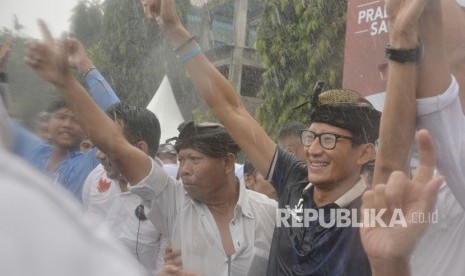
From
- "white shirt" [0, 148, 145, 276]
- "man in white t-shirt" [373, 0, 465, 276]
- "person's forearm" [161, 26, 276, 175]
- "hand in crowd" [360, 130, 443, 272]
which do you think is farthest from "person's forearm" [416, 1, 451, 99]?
"white shirt" [0, 148, 145, 276]

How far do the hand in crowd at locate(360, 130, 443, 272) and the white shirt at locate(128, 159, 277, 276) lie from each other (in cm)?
102

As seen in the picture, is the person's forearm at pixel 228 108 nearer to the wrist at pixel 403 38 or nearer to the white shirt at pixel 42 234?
the wrist at pixel 403 38

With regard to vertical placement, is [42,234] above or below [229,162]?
above

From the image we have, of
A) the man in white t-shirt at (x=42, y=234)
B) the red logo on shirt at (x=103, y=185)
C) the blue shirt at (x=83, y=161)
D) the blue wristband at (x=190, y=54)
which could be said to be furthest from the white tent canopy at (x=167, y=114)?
the man in white t-shirt at (x=42, y=234)

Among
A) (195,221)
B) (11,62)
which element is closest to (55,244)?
(11,62)

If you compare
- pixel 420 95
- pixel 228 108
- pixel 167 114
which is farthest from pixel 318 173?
pixel 167 114

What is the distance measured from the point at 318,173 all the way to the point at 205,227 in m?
0.50

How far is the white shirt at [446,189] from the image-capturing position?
1869 mm

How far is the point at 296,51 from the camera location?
8.18m

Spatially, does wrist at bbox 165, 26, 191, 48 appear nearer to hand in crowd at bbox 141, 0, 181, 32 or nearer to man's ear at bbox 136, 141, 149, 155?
hand in crowd at bbox 141, 0, 181, 32

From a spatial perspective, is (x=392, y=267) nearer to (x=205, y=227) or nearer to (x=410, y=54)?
(x=410, y=54)

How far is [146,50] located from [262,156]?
16.6m

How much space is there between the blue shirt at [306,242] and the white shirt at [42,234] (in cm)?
164

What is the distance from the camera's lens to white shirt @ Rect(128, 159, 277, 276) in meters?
2.66
